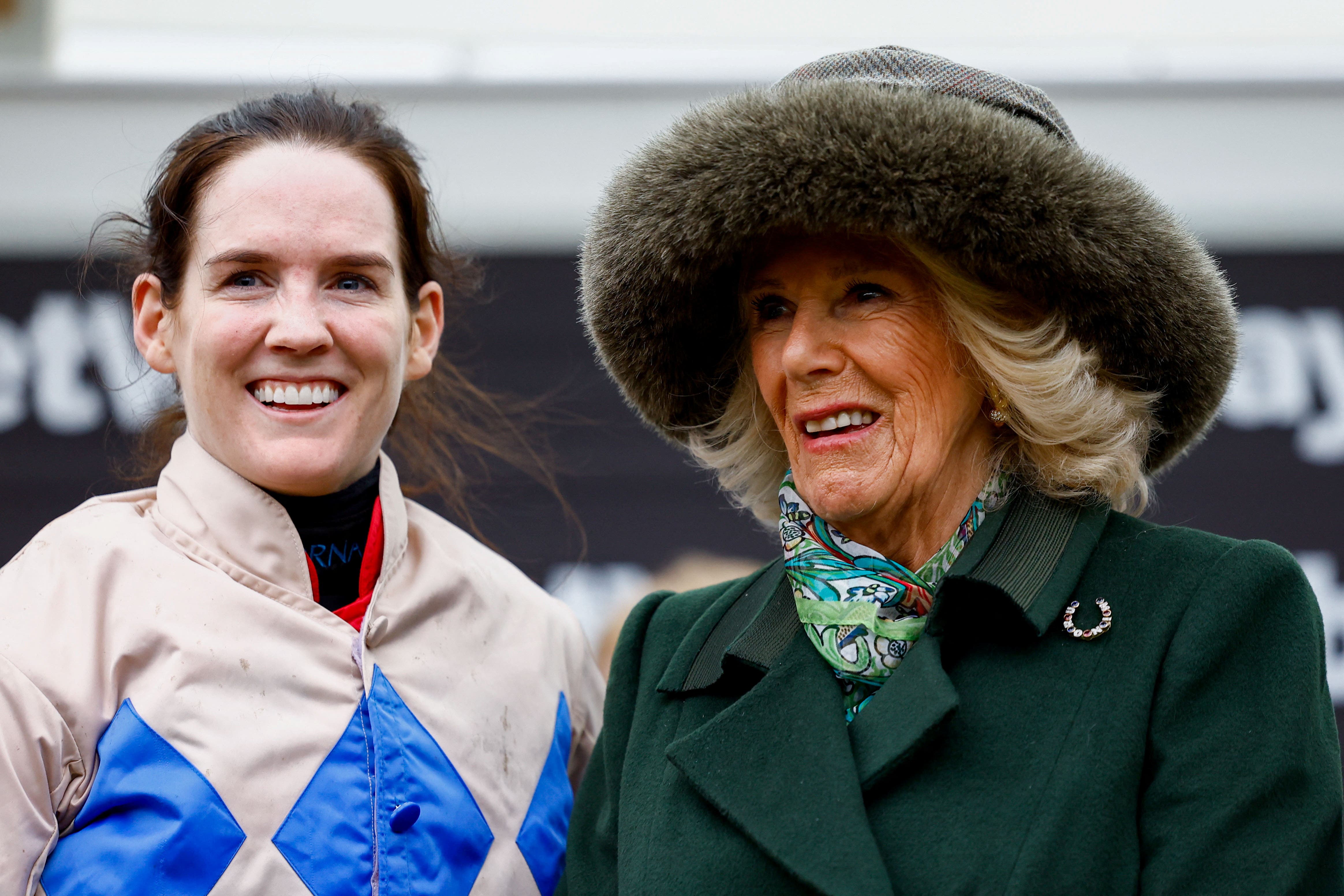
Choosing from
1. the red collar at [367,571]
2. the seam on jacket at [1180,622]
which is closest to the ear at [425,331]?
the red collar at [367,571]

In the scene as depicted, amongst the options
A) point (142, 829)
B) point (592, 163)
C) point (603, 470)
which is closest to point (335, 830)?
point (142, 829)

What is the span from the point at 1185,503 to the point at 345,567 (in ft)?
10.6

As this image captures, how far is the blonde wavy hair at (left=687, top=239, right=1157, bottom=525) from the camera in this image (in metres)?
2.04

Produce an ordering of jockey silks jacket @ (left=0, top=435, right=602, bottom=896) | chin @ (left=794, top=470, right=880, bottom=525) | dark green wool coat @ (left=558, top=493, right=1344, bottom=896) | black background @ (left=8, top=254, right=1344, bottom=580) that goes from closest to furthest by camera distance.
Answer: dark green wool coat @ (left=558, top=493, right=1344, bottom=896)
jockey silks jacket @ (left=0, top=435, right=602, bottom=896)
chin @ (left=794, top=470, right=880, bottom=525)
black background @ (left=8, top=254, right=1344, bottom=580)

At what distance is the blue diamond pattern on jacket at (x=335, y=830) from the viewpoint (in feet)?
6.66

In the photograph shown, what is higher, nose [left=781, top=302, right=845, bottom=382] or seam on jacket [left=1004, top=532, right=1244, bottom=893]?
nose [left=781, top=302, right=845, bottom=382]

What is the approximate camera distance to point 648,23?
192 inches

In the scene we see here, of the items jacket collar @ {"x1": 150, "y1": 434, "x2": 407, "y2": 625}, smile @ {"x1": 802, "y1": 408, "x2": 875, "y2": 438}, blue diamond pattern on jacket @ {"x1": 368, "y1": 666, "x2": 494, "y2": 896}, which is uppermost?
smile @ {"x1": 802, "y1": 408, "x2": 875, "y2": 438}

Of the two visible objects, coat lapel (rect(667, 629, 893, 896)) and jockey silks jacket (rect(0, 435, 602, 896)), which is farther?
jockey silks jacket (rect(0, 435, 602, 896))

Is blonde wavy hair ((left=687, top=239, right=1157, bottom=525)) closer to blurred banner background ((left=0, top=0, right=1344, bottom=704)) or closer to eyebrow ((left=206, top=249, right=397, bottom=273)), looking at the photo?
eyebrow ((left=206, top=249, right=397, bottom=273))

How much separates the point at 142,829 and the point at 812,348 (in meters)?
1.18

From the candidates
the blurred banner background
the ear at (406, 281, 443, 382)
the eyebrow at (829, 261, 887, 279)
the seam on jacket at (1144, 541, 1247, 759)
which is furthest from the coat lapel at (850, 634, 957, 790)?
the blurred banner background

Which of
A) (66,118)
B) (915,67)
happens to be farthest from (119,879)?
(66,118)

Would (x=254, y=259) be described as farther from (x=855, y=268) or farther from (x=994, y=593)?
(x=994, y=593)
